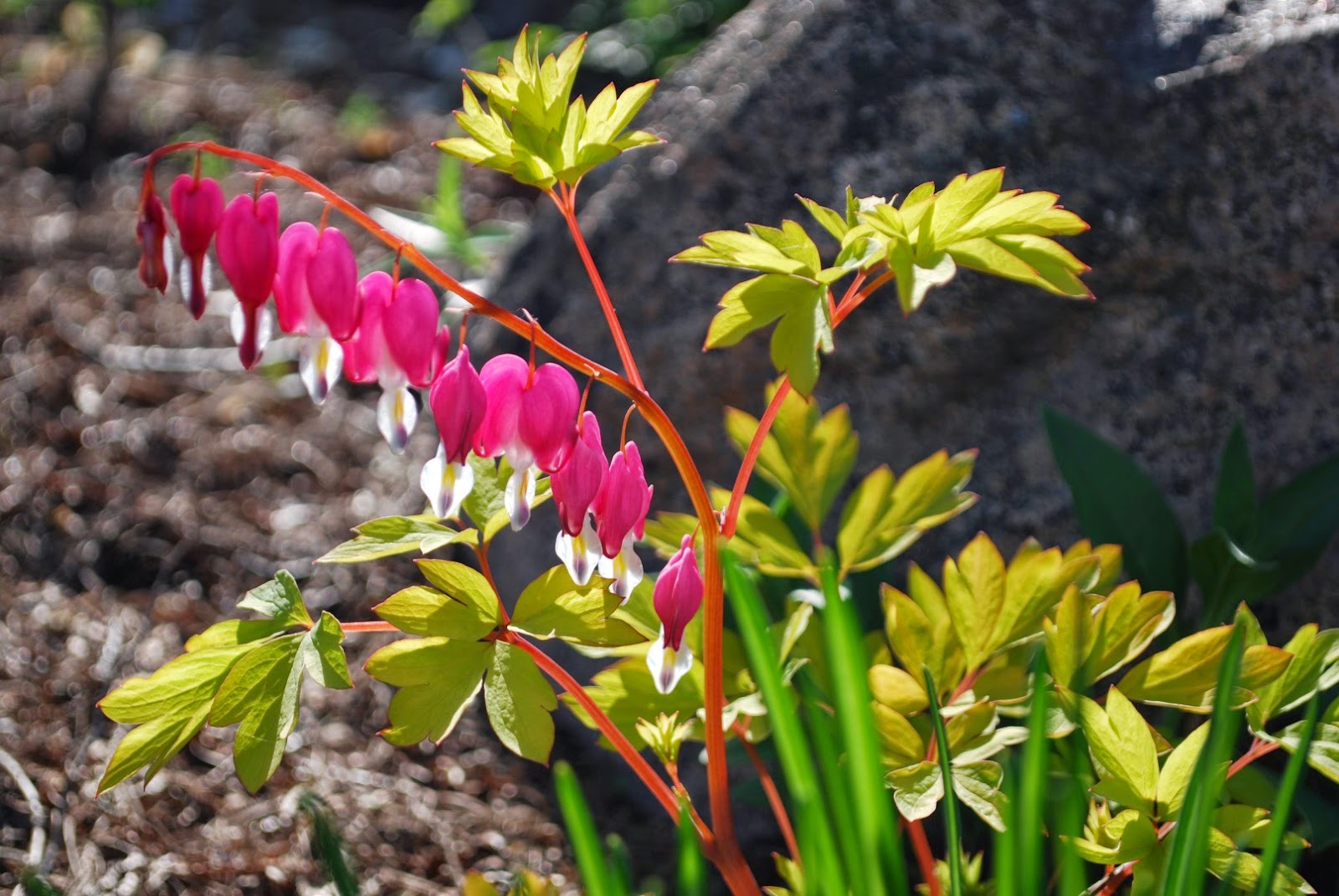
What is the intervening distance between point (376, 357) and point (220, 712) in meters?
0.32

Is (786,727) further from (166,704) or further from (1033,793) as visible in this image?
(166,704)

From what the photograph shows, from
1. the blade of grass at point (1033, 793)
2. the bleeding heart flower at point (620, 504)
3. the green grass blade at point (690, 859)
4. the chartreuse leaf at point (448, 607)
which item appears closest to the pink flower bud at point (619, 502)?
the bleeding heart flower at point (620, 504)

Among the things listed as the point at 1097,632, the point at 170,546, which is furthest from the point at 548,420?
the point at 170,546

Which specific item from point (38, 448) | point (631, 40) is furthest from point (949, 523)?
point (631, 40)

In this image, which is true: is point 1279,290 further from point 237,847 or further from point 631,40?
point 631,40

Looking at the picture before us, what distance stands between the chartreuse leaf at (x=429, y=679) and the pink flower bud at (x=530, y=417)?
Answer: 7.3 inches

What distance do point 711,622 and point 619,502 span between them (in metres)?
0.15

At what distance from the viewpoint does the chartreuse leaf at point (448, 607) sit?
974 mm

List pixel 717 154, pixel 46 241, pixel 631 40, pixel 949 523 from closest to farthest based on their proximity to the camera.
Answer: pixel 949 523
pixel 717 154
pixel 46 241
pixel 631 40

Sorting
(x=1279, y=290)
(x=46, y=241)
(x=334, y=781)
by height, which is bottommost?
(x=334, y=781)

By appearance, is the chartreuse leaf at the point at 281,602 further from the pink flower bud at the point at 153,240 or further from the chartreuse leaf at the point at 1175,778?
the chartreuse leaf at the point at 1175,778

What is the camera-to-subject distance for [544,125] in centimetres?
A: 95

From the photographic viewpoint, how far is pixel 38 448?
7.96ft

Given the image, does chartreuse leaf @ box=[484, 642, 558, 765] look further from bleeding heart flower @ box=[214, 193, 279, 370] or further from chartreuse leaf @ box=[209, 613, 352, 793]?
bleeding heart flower @ box=[214, 193, 279, 370]
